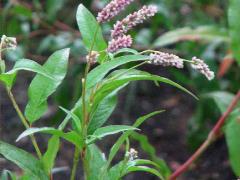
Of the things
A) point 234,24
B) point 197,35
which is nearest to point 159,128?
point 197,35

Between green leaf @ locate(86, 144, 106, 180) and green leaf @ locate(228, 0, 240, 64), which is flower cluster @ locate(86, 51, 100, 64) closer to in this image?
green leaf @ locate(86, 144, 106, 180)

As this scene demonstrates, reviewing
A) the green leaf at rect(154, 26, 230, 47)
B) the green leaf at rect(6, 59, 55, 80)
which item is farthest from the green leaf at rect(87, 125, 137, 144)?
the green leaf at rect(154, 26, 230, 47)

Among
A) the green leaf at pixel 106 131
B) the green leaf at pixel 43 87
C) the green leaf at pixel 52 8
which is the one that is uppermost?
the green leaf at pixel 43 87

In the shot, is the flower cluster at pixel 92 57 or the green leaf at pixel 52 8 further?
the green leaf at pixel 52 8

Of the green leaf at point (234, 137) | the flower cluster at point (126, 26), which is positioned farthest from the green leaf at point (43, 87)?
the green leaf at point (234, 137)

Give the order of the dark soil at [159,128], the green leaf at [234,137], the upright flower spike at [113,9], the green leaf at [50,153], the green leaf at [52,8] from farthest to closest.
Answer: the dark soil at [159,128], the green leaf at [52,8], the green leaf at [234,137], the green leaf at [50,153], the upright flower spike at [113,9]

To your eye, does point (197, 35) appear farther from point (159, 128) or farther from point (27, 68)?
point (27, 68)

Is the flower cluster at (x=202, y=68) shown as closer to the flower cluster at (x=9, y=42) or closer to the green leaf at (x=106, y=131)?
the green leaf at (x=106, y=131)

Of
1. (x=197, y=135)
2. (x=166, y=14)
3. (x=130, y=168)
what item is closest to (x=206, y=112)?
(x=197, y=135)
